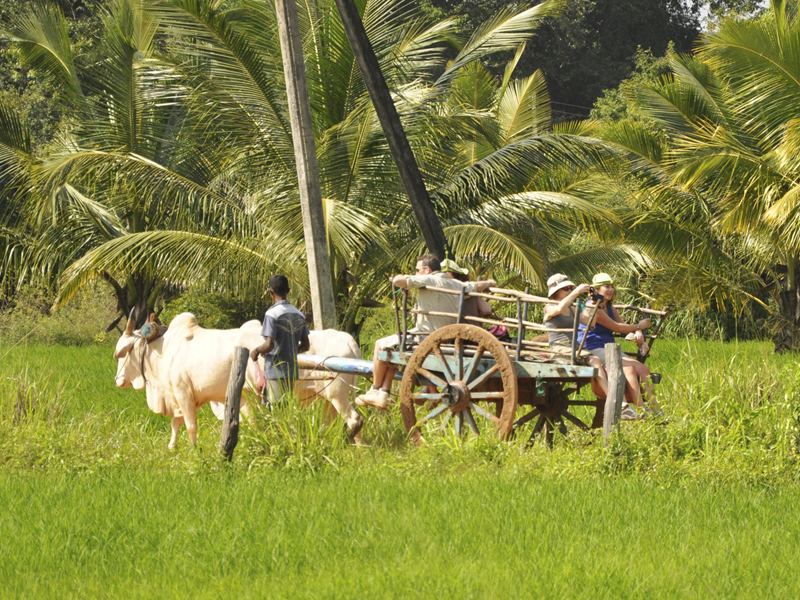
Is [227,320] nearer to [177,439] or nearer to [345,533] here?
[177,439]

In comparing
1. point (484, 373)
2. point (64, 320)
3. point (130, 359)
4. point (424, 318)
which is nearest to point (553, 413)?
point (484, 373)

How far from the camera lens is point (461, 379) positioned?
8.46 meters

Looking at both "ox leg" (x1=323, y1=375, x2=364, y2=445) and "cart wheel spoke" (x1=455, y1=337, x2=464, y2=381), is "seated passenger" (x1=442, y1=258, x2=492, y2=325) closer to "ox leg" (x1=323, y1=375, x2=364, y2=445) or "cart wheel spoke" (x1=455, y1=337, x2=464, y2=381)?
"cart wheel spoke" (x1=455, y1=337, x2=464, y2=381)

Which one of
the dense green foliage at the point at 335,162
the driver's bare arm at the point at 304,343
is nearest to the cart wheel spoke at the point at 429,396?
the driver's bare arm at the point at 304,343

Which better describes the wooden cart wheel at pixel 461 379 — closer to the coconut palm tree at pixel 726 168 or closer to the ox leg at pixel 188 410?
the ox leg at pixel 188 410

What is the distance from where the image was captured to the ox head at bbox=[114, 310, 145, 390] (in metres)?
10.2

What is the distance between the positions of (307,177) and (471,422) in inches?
156

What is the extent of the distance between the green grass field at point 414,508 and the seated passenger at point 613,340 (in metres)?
0.39

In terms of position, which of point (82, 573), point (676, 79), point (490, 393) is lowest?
point (82, 573)

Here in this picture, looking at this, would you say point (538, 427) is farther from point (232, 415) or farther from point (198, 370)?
point (198, 370)

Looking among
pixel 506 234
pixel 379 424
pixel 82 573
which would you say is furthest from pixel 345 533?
pixel 506 234

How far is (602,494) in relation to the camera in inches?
273

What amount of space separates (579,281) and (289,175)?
187 inches

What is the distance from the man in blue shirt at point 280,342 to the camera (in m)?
8.59
